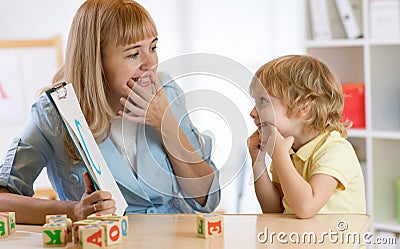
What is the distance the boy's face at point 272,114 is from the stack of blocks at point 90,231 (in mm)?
365

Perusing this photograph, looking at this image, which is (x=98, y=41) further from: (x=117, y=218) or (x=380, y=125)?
(x=380, y=125)

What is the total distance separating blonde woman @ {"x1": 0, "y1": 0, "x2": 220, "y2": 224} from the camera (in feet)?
5.13

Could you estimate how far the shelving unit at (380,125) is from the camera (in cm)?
294

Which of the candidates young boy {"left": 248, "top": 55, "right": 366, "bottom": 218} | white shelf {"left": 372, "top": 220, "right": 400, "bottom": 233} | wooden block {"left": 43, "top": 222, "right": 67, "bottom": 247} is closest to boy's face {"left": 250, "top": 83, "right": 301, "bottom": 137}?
young boy {"left": 248, "top": 55, "right": 366, "bottom": 218}

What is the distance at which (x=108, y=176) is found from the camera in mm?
1421

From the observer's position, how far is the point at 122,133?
1.67 metres

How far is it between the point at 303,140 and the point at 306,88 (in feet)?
0.41

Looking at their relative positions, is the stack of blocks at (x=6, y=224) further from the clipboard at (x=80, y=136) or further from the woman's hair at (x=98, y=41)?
the woman's hair at (x=98, y=41)

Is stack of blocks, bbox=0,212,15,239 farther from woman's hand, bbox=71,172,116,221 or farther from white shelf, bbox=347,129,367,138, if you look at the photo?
white shelf, bbox=347,129,367,138

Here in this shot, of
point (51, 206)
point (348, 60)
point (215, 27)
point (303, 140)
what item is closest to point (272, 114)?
point (303, 140)

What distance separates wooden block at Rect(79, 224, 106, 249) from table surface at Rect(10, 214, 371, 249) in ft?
0.13

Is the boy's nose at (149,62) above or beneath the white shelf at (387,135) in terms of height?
above

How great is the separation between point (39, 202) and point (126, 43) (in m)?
0.40

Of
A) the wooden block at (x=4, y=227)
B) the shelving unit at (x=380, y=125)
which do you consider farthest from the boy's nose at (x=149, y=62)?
the shelving unit at (x=380, y=125)
